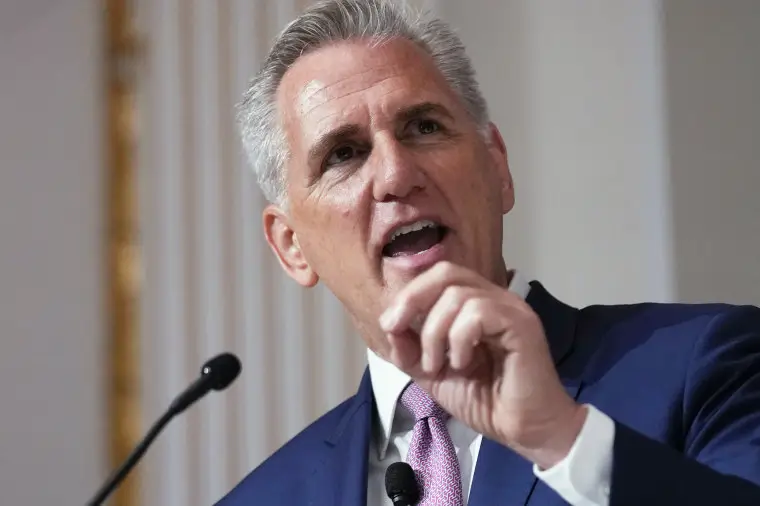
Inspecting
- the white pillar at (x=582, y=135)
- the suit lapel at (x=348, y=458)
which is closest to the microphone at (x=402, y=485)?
the suit lapel at (x=348, y=458)

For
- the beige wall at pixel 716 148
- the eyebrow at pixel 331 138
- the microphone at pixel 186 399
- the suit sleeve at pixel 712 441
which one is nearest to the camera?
the suit sleeve at pixel 712 441

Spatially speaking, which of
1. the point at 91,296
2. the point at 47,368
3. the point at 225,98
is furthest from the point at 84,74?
the point at 47,368

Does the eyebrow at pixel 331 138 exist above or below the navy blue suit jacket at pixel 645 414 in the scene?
above

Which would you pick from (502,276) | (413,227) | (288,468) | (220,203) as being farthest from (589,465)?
(220,203)

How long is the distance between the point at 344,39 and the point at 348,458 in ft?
2.33

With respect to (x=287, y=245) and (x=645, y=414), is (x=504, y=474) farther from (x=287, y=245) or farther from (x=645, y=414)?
(x=287, y=245)

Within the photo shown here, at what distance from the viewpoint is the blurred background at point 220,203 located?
7.45ft

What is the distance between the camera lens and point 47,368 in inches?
95.1

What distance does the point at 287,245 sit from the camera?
1841 mm

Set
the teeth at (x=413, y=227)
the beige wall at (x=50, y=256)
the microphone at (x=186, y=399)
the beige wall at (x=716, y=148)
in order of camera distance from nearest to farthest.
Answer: the microphone at (x=186, y=399), the teeth at (x=413, y=227), the beige wall at (x=716, y=148), the beige wall at (x=50, y=256)

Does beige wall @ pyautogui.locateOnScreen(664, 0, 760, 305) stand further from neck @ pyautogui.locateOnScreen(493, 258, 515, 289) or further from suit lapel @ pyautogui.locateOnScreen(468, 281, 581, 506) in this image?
suit lapel @ pyautogui.locateOnScreen(468, 281, 581, 506)

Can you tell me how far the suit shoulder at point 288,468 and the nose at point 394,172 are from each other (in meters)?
0.49

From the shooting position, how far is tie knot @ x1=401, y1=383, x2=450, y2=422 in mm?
1514

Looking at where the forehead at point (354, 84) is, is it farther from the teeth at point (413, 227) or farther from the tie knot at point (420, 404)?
the tie knot at point (420, 404)
